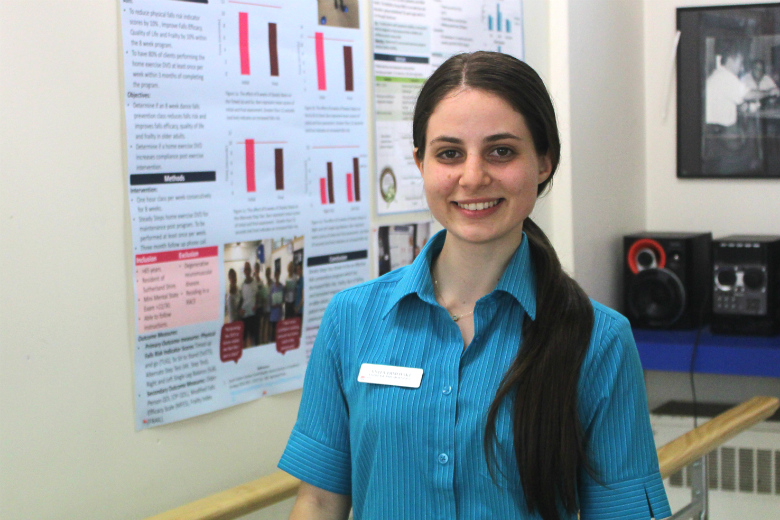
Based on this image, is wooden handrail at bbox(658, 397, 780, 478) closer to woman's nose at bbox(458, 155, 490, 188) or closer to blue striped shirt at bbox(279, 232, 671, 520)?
blue striped shirt at bbox(279, 232, 671, 520)

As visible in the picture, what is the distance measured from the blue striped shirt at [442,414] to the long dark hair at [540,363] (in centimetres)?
2

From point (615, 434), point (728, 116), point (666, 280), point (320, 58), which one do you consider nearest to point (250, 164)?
point (320, 58)

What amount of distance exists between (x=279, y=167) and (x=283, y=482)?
2.50 ft

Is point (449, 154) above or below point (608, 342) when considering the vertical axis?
above

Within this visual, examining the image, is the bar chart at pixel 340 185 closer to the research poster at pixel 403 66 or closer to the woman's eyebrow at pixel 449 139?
the research poster at pixel 403 66

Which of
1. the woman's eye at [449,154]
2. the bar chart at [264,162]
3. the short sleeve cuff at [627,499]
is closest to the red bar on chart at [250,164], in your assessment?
the bar chart at [264,162]

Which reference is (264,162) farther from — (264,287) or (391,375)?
(391,375)

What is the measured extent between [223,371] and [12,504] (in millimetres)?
541

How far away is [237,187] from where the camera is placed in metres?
1.93

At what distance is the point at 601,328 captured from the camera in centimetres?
115

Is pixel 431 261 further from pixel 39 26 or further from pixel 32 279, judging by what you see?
pixel 39 26

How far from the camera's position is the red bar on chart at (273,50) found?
1.99m

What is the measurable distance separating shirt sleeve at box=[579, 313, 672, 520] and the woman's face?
22 centimetres

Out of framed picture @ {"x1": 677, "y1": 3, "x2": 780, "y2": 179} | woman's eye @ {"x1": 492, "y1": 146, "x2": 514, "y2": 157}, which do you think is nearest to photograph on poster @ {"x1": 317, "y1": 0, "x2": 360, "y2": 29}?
woman's eye @ {"x1": 492, "y1": 146, "x2": 514, "y2": 157}
